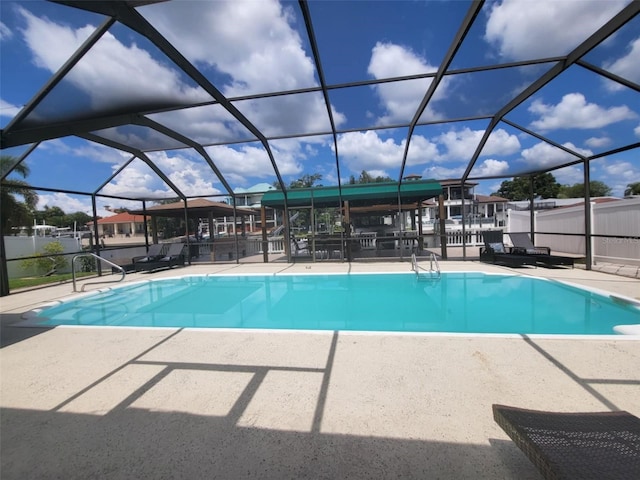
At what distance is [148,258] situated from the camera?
434 inches

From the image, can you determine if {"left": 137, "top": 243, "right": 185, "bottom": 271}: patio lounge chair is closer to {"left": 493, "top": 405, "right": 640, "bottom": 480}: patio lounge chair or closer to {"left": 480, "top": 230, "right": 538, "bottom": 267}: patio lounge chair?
{"left": 480, "top": 230, "right": 538, "bottom": 267}: patio lounge chair

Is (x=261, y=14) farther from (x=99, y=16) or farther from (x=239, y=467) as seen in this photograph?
(x=239, y=467)

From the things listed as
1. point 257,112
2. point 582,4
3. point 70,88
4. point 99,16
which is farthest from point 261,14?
point 582,4

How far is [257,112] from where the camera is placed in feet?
23.5

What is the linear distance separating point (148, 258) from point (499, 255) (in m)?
11.8

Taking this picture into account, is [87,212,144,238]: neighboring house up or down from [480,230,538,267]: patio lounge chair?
up

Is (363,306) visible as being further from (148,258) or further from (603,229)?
(148,258)

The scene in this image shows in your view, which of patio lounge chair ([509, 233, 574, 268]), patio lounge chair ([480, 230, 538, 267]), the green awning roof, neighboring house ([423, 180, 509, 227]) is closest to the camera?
patio lounge chair ([509, 233, 574, 268])

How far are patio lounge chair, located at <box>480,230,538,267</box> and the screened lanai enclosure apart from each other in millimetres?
1449

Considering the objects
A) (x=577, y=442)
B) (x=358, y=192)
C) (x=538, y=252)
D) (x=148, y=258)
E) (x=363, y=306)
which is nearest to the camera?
(x=577, y=442)

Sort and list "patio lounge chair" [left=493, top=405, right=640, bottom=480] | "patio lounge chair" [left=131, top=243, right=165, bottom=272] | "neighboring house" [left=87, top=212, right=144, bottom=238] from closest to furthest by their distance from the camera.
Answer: "patio lounge chair" [left=493, top=405, right=640, bottom=480] → "patio lounge chair" [left=131, top=243, right=165, bottom=272] → "neighboring house" [left=87, top=212, right=144, bottom=238]

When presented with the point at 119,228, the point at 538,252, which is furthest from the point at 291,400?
the point at 119,228

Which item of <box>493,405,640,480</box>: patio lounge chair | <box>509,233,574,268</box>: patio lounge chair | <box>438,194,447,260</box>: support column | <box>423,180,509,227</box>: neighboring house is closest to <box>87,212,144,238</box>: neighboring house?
<box>423,180,509,227</box>: neighboring house

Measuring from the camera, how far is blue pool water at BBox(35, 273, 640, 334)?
16.1ft
